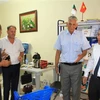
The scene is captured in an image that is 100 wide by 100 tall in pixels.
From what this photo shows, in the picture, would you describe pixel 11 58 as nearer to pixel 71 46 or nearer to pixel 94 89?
pixel 71 46

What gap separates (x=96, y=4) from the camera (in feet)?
10.1

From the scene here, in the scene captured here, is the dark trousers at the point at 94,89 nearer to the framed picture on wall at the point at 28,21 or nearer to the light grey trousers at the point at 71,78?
the light grey trousers at the point at 71,78

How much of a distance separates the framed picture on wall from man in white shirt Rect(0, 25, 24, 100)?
4.95 feet

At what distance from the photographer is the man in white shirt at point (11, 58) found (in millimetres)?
2501

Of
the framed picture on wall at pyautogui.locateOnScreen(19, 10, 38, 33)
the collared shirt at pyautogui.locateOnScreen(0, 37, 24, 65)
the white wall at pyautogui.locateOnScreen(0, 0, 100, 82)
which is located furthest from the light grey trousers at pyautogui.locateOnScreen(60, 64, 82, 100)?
the framed picture on wall at pyautogui.locateOnScreen(19, 10, 38, 33)

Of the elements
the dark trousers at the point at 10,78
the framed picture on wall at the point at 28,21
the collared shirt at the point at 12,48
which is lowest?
the dark trousers at the point at 10,78

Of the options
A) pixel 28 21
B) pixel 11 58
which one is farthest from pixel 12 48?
pixel 28 21

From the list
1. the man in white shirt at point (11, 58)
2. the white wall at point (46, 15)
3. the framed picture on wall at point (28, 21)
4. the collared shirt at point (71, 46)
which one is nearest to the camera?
the collared shirt at point (71, 46)

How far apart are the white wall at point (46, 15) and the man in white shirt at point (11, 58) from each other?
132 cm

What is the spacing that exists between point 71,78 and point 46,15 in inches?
79.5

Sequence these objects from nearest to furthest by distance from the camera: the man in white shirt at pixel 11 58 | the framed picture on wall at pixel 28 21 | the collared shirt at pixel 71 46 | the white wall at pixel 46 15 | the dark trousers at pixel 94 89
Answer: the dark trousers at pixel 94 89 → the collared shirt at pixel 71 46 → the man in white shirt at pixel 11 58 → the white wall at pixel 46 15 → the framed picture on wall at pixel 28 21

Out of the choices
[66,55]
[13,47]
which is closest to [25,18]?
[13,47]

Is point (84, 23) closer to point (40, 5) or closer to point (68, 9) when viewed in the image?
point (68, 9)

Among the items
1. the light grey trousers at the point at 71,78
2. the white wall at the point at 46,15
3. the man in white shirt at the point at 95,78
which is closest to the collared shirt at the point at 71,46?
the light grey trousers at the point at 71,78
